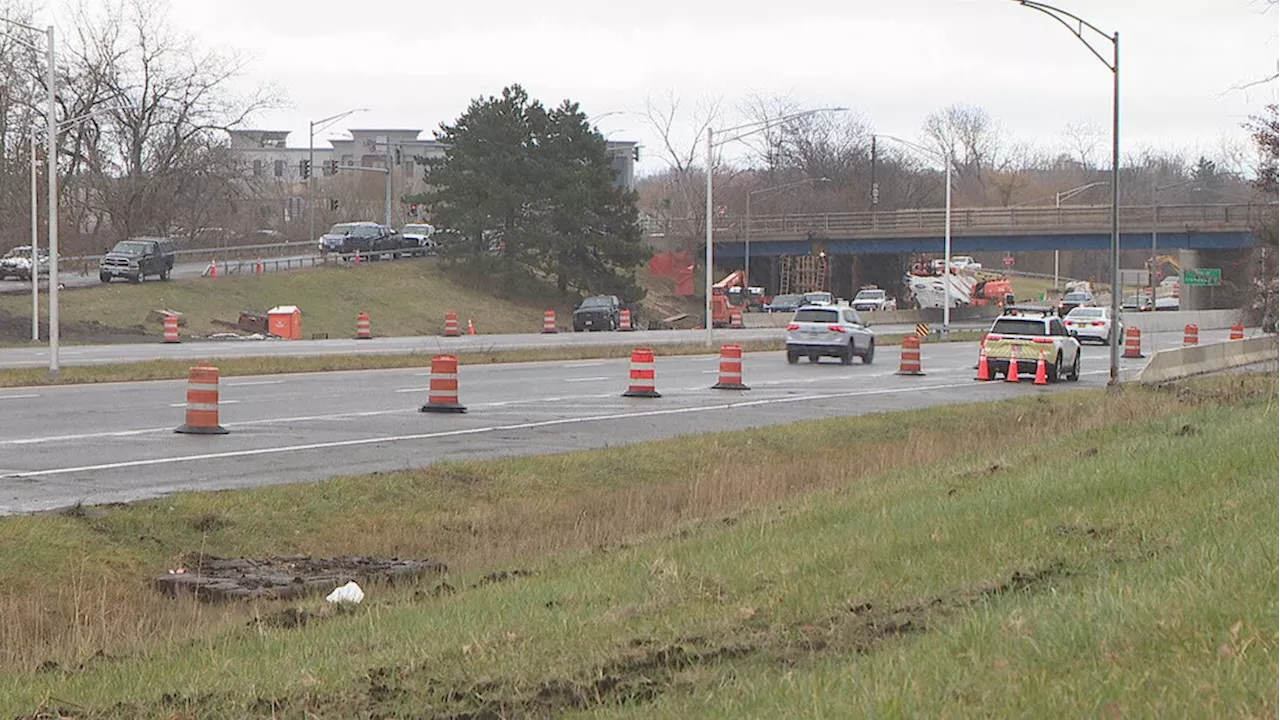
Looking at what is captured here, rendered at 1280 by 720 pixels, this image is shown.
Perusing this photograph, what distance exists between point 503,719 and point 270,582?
6.35 meters

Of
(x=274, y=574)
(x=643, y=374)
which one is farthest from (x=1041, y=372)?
(x=274, y=574)

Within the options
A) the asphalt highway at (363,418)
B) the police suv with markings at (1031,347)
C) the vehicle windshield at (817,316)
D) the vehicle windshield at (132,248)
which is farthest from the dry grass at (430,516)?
the vehicle windshield at (132,248)

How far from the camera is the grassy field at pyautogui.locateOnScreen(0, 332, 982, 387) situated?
31609 millimetres

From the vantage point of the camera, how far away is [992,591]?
8914 mm

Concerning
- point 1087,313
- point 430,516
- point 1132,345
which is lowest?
point 430,516

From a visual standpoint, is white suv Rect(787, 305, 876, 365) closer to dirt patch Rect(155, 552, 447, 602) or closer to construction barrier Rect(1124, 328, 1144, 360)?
construction barrier Rect(1124, 328, 1144, 360)

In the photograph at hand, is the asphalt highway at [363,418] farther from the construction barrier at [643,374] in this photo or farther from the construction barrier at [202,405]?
the construction barrier at [643,374]

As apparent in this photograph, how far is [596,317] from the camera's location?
71.6 metres

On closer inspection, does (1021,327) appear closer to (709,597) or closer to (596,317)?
(709,597)

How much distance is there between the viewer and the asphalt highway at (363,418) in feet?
58.2

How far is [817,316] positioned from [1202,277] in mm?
62358

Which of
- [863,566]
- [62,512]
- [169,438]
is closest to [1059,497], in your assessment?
[863,566]

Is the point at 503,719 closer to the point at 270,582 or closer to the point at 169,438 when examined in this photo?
the point at 270,582

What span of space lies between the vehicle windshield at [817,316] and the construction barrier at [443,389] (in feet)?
68.8
